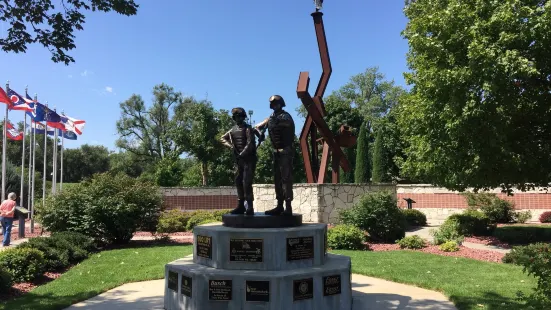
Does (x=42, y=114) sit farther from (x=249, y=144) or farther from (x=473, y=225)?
(x=473, y=225)

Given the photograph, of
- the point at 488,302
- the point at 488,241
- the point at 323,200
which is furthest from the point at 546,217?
the point at 488,302

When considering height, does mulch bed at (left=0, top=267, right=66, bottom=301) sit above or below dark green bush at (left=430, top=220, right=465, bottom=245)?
below

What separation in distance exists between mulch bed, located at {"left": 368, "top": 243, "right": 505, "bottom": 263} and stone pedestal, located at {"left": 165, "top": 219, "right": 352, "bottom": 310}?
7253mm

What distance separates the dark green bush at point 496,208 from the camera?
23.5 metres

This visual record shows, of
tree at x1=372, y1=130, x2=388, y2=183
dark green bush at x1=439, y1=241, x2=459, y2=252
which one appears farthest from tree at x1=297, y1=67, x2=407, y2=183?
dark green bush at x1=439, y1=241, x2=459, y2=252

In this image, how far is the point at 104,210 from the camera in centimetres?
1390

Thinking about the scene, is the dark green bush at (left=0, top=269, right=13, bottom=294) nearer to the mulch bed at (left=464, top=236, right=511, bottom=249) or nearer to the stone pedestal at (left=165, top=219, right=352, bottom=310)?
the stone pedestal at (left=165, top=219, right=352, bottom=310)

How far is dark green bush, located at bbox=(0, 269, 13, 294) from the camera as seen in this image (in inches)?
305

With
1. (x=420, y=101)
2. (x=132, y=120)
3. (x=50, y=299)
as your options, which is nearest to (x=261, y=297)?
(x=50, y=299)

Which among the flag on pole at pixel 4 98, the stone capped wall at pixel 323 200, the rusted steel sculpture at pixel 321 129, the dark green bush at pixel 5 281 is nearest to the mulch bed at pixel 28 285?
the dark green bush at pixel 5 281

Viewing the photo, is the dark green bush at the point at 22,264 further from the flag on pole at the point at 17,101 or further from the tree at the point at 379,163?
the tree at the point at 379,163

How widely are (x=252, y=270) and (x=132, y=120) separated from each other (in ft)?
177

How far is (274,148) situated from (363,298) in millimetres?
3105

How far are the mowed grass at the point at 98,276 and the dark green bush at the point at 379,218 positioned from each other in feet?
20.7
